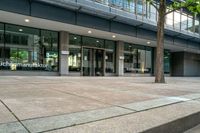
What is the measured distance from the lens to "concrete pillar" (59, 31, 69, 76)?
18641mm

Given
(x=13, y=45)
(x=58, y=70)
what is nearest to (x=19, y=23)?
(x=13, y=45)

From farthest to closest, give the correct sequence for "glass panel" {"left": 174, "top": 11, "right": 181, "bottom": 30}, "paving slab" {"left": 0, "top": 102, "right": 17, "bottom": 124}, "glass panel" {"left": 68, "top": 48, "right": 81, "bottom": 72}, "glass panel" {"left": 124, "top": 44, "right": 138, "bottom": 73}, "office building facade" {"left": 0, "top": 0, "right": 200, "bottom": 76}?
"glass panel" {"left": 174, "top": 11, "right": 181, "bottom": 30} < "glass panel" {"left": 124, "top": 44, "right": 138, "bottom": 73} < "glass panel" {"left": 68, "top": 48, "right": 81, "bottom": 72} < "office building facade" {"left": 0, "top": 0, "right": 200, "bottom": 76} < "paving slab" {"left": 0, "top": 102, "right": 17, "bottom": 124}

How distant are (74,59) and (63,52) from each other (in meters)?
1.59

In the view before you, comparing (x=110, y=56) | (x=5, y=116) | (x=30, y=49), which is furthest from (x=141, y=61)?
(x=5, y=116)

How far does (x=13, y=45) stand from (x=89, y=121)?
15.0 meters

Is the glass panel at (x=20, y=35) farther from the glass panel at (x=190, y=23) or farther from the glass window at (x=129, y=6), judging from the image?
the glass panel at (x=190, y=23)

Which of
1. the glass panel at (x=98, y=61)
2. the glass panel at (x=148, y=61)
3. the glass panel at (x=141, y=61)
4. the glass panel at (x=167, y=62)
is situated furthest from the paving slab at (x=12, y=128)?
the glass panel at (x=167, y=62)

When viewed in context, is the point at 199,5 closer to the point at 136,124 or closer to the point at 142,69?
the point at 136,124

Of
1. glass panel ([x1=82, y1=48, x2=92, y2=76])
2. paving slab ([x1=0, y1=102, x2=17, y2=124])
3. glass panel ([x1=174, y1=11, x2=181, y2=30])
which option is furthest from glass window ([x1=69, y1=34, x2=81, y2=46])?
paving slab ([x1=0, y1=102, x2=17, y2=124])

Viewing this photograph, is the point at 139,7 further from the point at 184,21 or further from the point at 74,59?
the point at 184,21

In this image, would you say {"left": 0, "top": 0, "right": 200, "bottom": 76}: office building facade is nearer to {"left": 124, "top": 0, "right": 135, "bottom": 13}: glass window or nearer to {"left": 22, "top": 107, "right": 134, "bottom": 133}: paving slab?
{"left": 124, "top": 0, "right": 135, "bottom": 13}: glass window

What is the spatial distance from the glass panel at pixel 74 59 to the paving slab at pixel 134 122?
15.8 metres

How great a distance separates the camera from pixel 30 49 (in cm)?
1744

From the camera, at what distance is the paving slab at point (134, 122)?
287 cm
